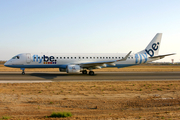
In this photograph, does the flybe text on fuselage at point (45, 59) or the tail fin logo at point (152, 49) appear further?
the tail fin logo at point (152, 49)

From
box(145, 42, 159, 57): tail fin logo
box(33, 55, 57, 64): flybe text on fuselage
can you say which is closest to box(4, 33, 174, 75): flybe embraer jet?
box(33, 55, 57, 64): flybe text on fuselage

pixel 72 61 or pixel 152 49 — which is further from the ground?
pixel 152 49

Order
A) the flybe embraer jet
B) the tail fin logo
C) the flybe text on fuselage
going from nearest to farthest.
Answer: the flybe embraer jet < the flybe text on fuselage < the tail fin logo

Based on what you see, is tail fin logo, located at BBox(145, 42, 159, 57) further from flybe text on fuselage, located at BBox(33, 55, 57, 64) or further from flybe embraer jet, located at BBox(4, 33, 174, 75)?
flybe text on fuselage, located at BBox(33, 55, 57, 64)

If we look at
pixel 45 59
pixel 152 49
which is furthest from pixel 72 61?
pixel 152 49

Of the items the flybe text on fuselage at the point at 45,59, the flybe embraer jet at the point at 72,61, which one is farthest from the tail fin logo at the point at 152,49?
the flybe text on fuselage at the point at 45,59

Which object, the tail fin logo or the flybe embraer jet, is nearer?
the flybe embraer jet

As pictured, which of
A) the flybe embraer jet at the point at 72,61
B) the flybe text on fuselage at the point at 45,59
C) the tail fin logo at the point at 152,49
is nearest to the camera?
the flybe embraer jet at the point at 72,61

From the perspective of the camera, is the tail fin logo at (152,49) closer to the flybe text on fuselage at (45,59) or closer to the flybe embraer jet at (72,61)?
the flybe embraer jet at (72,61)

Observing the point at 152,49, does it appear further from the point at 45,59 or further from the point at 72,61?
the point at 45,59

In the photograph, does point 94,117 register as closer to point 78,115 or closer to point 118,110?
point 78,115

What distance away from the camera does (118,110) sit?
7965 mm

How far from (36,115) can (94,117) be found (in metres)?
2.65

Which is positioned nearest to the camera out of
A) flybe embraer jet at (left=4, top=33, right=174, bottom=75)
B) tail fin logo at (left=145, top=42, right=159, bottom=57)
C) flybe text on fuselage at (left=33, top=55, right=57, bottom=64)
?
flybe embraer jet at (left=4, top=33, right=174, bottom=75)
